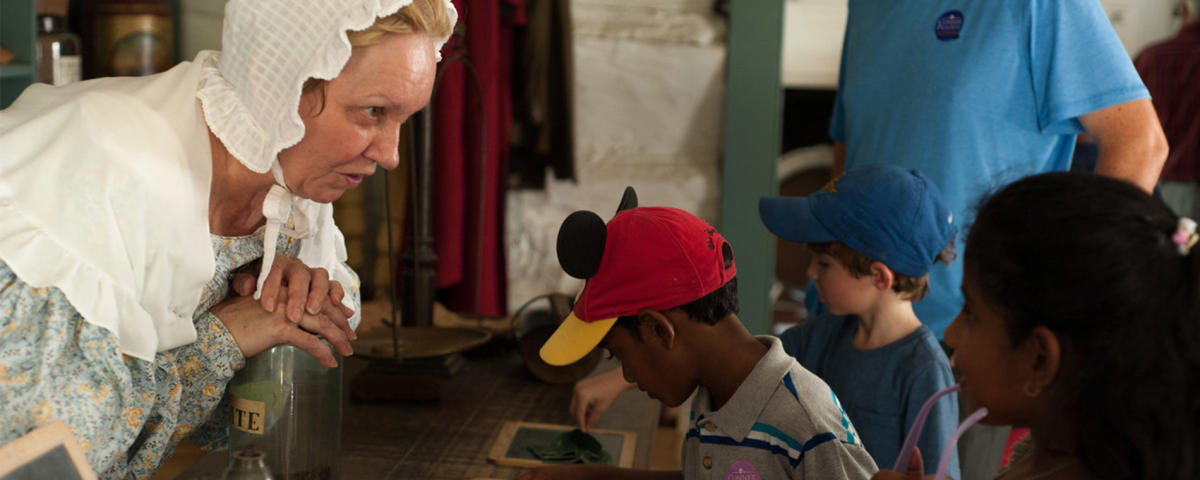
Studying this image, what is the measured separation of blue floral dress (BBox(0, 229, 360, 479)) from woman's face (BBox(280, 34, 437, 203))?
184 mm

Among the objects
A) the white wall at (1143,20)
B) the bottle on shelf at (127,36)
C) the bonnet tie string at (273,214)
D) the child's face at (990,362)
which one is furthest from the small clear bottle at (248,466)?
the white wall at (1143,20)

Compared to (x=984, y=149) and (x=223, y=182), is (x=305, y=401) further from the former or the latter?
(x=984, y=149)

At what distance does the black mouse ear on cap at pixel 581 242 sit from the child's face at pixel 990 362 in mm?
444

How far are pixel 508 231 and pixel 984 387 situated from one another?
2426 mm

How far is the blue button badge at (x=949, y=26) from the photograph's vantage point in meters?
1.79

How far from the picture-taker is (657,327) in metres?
1.32

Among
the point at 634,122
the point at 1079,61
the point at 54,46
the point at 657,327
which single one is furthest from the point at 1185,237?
the point at 54,46

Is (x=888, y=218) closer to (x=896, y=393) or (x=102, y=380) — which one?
(x=896, y=393)

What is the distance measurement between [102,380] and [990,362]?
0.95 m

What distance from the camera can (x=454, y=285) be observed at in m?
3.04

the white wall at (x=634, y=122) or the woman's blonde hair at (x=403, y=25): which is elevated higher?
the woman's blonde hair at (x=403, y=25)

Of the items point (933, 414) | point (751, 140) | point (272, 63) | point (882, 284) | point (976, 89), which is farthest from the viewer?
point (751, 140)

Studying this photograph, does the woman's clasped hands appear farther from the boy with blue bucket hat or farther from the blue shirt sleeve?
the blue shirt sleeve

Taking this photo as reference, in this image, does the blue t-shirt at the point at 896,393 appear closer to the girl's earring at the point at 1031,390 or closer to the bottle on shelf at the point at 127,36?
the girl's earring at the point at 1031,390
